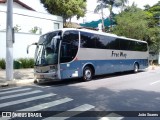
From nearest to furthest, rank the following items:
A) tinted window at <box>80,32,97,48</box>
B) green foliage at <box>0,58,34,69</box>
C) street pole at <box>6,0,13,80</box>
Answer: street pole at <box>6,0,13,80</box>
tinted window at <box>80,32,97,48</box>
green foliage at <box>0,58,34,69</box>

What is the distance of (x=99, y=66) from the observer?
55.4ft

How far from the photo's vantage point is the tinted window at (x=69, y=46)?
45.8ft

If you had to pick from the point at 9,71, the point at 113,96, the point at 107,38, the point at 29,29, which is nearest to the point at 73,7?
the point at 29,29

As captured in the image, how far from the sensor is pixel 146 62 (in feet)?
Result: 80.4

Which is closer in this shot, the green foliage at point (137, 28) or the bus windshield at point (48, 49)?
the bus windshield at point (48, 49)

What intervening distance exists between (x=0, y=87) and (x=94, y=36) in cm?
662

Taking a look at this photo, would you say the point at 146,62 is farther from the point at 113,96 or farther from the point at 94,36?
the point at 113,96

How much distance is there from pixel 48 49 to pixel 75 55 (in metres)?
1.63

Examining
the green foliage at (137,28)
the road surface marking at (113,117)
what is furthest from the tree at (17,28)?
the road surface marking at (113,117)

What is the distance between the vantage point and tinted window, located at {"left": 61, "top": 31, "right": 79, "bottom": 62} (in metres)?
13.9

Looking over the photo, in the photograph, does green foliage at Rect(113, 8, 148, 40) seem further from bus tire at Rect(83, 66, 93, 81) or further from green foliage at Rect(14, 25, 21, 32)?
bus tire at Rect(83, 66, 93, 81)

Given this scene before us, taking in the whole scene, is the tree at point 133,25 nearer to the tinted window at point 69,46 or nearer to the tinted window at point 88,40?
the tinted window at point 88,40

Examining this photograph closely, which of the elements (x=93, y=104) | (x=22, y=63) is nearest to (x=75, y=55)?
(x=93, y=104)

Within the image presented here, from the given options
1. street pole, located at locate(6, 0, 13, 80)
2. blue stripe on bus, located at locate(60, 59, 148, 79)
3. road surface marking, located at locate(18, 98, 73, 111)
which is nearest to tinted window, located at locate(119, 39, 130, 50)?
blue stripe on bus, located at locate(60, 59, 148, 79)
